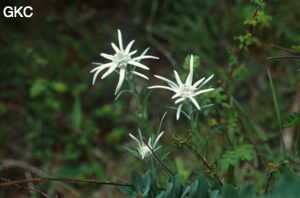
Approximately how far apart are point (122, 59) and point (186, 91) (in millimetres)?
299

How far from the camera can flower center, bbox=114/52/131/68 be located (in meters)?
1.80

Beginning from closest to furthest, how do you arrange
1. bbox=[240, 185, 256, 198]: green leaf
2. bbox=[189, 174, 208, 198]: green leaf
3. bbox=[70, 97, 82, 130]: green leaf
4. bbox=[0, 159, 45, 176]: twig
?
bbox=[240, 185, 256, 198]: green leaf → bbox=[189, 174, 208, 198]: green leaf → bbox=[0, 159, 45, 176]: twig → bbox=[70, 97, 82, 130]: green leaf

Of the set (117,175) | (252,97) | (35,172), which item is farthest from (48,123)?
(252,97)

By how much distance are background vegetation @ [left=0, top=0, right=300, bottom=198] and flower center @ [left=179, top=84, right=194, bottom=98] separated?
4.08ft

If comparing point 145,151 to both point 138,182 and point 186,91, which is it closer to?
point 138,182

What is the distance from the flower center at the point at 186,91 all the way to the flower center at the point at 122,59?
26cm

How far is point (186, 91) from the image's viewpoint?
167 cm

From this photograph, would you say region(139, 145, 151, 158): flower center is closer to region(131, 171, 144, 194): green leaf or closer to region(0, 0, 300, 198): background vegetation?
region(131, 171, 144, 194): green leaf

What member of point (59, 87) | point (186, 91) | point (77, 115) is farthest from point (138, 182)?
point (59, 87)

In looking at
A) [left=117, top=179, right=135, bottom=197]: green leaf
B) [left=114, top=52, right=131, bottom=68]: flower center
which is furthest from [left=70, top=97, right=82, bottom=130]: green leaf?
[left=117, top=179, right=135, bottom=197]: green leaf

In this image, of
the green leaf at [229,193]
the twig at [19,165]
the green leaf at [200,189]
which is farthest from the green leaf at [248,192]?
the twig at [19,165]

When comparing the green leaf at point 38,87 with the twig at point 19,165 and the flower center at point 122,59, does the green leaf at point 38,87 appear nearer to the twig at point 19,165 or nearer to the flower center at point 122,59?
the twig at point 19,165

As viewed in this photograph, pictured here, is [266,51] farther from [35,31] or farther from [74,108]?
[35,31]

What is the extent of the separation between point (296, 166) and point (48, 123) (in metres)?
1.82
